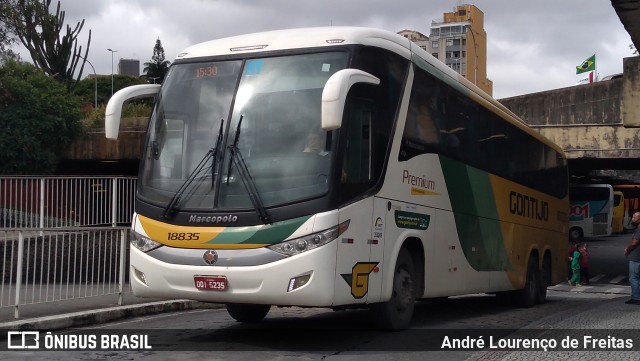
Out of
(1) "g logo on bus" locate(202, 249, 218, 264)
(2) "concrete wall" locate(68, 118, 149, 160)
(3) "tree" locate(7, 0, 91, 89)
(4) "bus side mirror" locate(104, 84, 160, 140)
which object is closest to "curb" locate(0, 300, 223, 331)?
(4) "bus side mirror" locate(104, 84, 160, 140)

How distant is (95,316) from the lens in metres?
10.6

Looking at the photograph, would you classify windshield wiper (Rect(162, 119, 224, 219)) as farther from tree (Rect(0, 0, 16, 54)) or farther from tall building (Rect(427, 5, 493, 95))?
tall building (Rect(427, 5, 493, 95))

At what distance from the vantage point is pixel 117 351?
807 cm

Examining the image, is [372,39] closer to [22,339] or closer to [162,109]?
[162,109]

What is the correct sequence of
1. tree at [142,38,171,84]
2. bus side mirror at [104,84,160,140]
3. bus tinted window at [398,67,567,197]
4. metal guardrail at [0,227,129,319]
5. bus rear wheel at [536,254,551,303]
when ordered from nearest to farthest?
bus side mirror at [104,84,160,140], bus tinted window at [398,67,567,197], metal guardrail at [0,227,129,319], bus rear wheel at [536,254,551,303], tree at [142,38,171,84]

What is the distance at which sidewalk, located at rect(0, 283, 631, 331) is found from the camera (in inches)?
379

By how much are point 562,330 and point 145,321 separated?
589 cm

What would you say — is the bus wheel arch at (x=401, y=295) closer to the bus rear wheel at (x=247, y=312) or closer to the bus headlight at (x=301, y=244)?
the bus headlight at (x=301, y=244)

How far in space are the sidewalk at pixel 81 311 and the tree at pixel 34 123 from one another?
30.2 ft

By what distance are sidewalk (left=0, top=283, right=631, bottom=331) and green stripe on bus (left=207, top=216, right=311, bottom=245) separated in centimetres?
337

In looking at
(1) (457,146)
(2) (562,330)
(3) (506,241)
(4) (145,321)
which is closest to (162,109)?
(4) (145,321)

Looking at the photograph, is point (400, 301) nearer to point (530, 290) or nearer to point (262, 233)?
point (262, 233)

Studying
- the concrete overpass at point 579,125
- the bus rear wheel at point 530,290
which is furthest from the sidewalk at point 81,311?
the concrete overpass at point 579,125

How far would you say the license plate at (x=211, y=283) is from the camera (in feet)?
25.3
